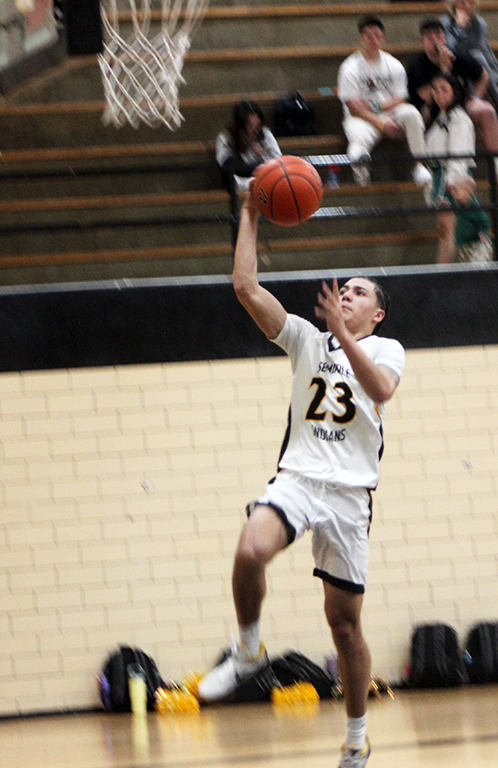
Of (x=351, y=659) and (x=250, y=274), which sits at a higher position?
(x=250, y=274)

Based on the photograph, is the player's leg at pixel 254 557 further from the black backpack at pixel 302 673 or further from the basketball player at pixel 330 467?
the black backpack at pixel 302 673

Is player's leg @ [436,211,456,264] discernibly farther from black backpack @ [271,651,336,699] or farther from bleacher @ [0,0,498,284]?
black backpack @ [271,651,336,699]

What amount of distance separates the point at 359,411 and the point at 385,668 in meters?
3.03

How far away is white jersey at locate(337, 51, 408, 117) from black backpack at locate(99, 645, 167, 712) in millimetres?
4646

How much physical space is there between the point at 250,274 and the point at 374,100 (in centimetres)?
438

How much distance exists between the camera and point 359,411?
14.1ft

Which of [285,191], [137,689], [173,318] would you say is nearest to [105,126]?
[173,318]

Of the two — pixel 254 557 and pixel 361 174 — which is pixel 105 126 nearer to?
pixel 361 174

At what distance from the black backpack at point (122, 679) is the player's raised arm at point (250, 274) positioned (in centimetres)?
297

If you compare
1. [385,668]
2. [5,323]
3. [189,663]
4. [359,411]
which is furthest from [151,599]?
[359,411]

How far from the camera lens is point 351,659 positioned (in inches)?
167

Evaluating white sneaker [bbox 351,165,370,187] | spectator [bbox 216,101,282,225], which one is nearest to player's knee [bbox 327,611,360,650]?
spectator [bbox 216,101,282,225]

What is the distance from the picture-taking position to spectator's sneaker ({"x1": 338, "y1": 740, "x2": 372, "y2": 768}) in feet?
14.1

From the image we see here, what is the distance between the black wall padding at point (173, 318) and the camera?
6.54 meters
